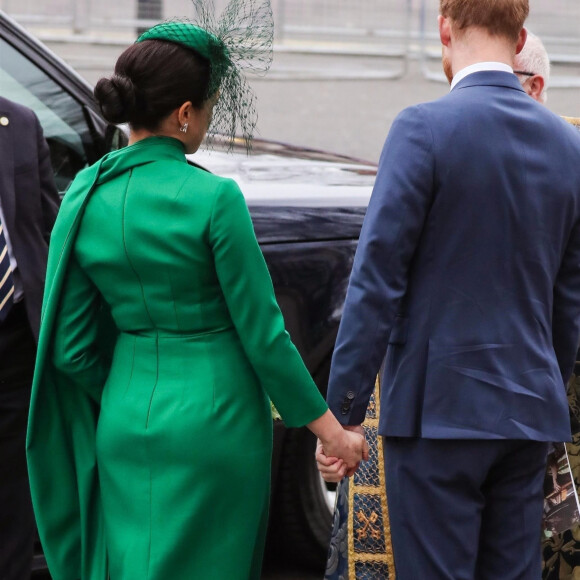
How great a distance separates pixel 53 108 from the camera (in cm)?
395

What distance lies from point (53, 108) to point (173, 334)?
1.68 meters

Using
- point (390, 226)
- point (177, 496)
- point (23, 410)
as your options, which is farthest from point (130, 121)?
point (23, 410)

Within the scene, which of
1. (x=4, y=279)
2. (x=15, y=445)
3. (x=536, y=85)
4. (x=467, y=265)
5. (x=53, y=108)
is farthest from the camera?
(x=53, y=108)

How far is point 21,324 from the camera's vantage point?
10.5 ft

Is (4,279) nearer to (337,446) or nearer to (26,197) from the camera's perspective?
(26,197)

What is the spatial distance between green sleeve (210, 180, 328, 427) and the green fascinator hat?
0.24 meters

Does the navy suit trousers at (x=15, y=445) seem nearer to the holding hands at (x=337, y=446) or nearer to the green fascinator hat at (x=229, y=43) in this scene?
the green fascinator hat at (x=229, y=43)

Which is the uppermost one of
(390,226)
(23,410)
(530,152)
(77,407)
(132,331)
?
(530,152)

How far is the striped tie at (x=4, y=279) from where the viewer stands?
3059 millimetres

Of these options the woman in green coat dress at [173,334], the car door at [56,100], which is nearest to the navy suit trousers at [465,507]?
the woman in green coat dress at [173,334]

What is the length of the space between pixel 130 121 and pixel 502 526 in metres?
1.17

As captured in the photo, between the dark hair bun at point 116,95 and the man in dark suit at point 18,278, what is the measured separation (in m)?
0.66

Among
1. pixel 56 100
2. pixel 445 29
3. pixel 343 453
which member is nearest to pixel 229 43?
pixel 445 29

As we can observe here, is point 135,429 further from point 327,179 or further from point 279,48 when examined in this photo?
point 279,48
